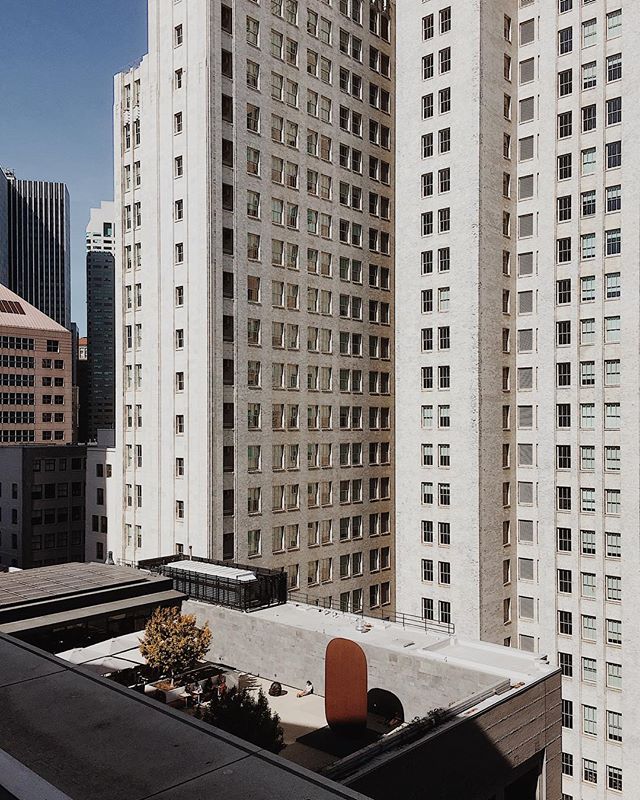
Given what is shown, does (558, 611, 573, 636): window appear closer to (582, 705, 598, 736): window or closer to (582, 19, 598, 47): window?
(582, 705, 598, 736): window

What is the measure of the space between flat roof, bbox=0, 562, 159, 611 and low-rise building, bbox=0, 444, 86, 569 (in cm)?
3510

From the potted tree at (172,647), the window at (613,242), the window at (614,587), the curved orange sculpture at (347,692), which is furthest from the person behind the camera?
the window at (613,242)

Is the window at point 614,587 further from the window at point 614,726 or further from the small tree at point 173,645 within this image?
the small tree at point 173,645

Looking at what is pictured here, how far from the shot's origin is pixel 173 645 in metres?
39.6

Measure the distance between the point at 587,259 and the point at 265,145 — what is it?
1115 inches

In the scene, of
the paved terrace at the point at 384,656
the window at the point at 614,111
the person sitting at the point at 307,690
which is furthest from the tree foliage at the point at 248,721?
the window at the point at 614,111

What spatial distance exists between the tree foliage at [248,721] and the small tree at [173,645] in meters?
6.74

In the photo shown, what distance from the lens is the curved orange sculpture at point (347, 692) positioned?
35000mm

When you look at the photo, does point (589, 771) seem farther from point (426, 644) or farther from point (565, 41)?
point (565, 41)

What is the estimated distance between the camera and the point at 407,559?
66.2 m

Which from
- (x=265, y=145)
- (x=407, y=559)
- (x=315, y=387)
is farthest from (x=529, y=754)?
(x=265, y=145)

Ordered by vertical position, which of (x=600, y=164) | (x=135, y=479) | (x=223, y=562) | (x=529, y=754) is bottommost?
(x=529, y=754)

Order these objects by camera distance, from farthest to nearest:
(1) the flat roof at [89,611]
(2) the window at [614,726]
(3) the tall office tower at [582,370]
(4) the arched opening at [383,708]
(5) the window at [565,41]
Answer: (5) the window at [565,41] → (3) the tall office tower at [582,370] → (2) the window at [614,726] → (1) the flat roof at [89,611] → (4) the arched opening at [383,708]

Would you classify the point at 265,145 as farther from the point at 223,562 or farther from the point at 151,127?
the point at 223,562
